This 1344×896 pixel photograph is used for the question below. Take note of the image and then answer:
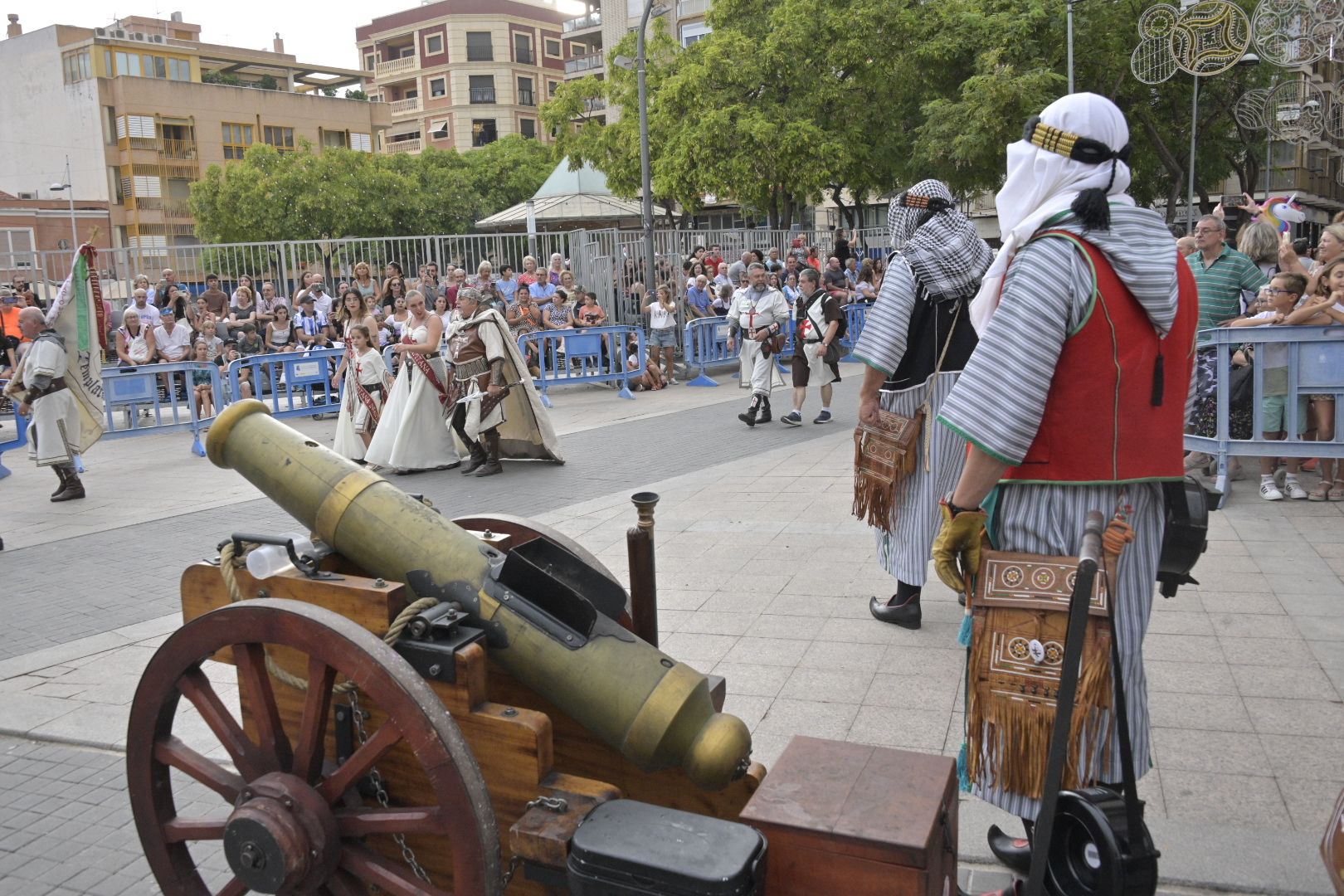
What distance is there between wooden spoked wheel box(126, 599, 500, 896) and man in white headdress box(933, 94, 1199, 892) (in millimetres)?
1243

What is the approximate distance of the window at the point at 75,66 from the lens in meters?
56.3

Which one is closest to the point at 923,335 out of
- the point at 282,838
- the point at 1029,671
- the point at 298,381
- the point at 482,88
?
the point at 1029,671

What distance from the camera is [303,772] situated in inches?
105

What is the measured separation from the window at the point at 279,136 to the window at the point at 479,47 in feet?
62.6

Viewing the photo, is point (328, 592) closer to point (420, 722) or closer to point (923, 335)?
point (420, 722)

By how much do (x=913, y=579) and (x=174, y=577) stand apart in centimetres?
468

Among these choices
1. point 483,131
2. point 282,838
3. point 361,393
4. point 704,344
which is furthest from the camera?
point 483,131

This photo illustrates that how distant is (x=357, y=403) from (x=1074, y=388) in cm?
967

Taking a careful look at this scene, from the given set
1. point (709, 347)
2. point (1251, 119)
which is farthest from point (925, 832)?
point (709, 347)

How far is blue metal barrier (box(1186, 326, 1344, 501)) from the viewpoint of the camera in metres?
7.27

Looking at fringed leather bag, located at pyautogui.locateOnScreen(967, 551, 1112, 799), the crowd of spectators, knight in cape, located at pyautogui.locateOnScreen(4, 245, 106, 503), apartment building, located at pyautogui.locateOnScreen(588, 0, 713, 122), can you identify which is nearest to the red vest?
fringed leather bag, located at pyautogui.locateOnScreen(967, 551, 1112, 799)

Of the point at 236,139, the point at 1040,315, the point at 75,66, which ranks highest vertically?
the point at 75,66

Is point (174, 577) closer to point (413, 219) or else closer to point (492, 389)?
point (492, 389)

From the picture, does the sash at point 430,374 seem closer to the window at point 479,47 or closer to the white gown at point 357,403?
the white gown at point 357,403
